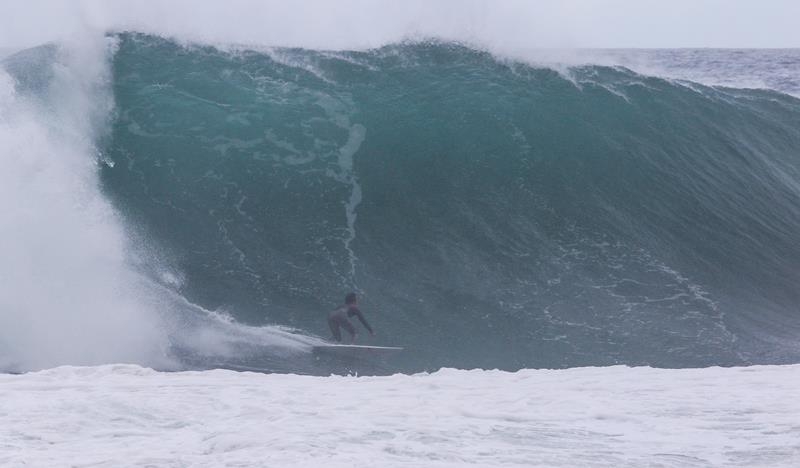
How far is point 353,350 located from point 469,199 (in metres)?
3.82

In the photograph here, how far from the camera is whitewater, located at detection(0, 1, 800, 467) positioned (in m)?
5.20

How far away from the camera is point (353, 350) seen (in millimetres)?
8852

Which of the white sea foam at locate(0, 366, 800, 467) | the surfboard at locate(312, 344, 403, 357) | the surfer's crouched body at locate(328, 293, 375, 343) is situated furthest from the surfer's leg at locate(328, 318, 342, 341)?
the white sea foam at locate(0, 366, 800, 467)

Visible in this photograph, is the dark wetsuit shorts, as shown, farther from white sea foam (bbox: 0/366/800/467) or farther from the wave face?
white sea foam (bbox: 0/366/800/467)

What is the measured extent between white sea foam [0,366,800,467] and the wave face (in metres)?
2.58

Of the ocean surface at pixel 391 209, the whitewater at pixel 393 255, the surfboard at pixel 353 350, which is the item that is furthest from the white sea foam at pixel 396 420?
the ocean surface at pixel 391 209

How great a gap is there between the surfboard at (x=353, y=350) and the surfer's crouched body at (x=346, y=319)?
6.5 inches

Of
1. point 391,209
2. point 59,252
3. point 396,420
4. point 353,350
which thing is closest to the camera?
point 396,420

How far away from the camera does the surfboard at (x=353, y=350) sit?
8.78 meters

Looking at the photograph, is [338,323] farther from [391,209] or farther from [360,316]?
[391,209]

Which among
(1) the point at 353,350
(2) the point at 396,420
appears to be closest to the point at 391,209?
(1) the point at 353,350

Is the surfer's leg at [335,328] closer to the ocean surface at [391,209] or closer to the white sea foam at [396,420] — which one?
the ocean surface at [391,209]

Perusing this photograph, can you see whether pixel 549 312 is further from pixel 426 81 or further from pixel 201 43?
pixel 201 43

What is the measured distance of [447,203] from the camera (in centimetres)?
1183
